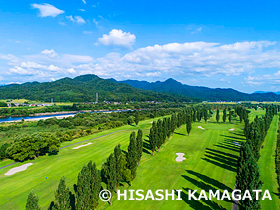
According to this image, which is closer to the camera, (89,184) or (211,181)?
(89,184)

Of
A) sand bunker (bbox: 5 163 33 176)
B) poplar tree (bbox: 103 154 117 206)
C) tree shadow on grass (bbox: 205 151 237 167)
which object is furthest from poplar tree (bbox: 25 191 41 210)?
tree shadow on grass (bbox: 205 151 237 167)

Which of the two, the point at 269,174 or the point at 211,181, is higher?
the point at 269,174

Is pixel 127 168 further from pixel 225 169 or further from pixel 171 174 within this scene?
pixel 225 169

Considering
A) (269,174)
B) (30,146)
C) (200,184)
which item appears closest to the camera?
(200,184)

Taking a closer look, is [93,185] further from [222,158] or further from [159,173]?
[222,158]

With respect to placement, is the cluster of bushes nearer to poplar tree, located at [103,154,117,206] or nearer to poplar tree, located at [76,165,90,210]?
poplar tree, located at [103,154,117,206]

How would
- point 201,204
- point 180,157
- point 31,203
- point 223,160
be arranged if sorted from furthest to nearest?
point 180,157 < point 223,160 < point 201,204 < point 31,203

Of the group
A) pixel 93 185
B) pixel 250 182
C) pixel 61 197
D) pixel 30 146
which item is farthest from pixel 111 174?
pixel 30 146

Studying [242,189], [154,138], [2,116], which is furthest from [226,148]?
[2,116]
